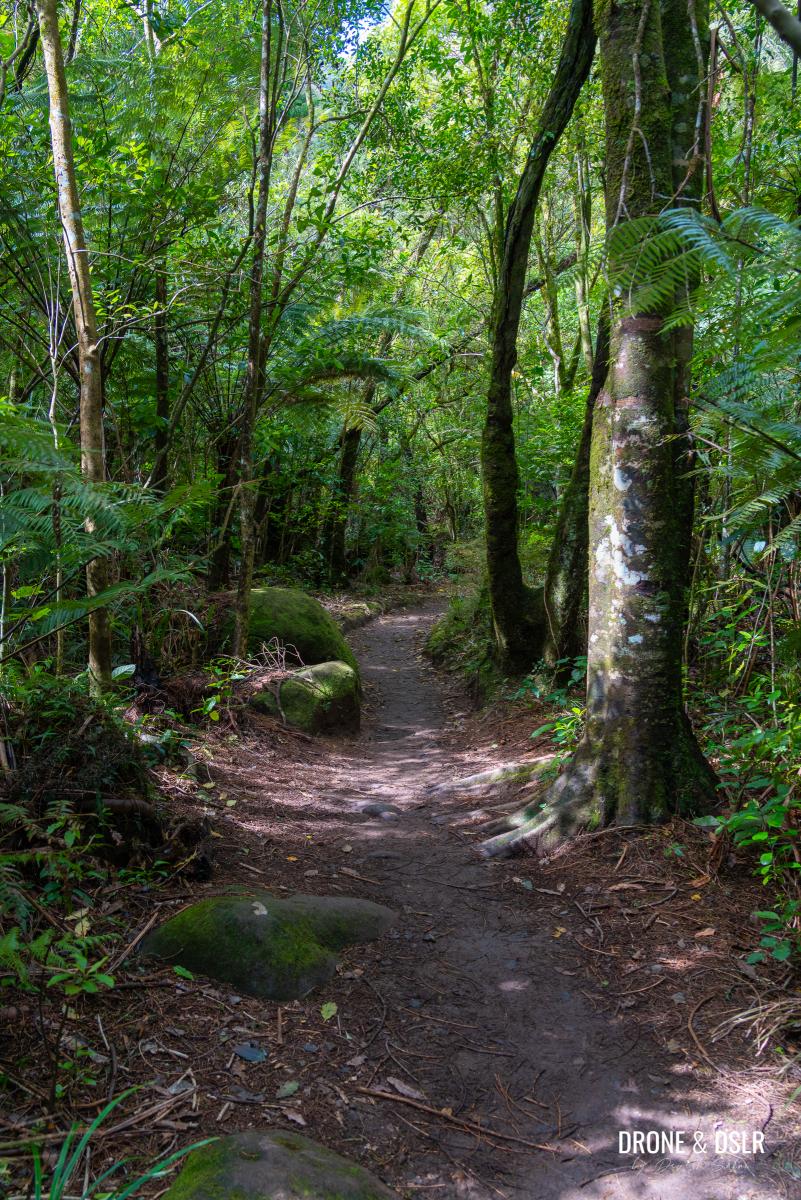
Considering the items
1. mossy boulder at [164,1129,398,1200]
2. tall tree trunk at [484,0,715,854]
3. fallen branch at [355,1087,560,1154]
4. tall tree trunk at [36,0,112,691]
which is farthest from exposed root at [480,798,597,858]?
tall tree trunk at [36,0,112,691]

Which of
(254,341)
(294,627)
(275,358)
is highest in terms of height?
(275,358)

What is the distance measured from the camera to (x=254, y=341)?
20.7 feet

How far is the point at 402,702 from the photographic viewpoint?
29.2ft

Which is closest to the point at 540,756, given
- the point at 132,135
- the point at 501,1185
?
the point at 501,1185

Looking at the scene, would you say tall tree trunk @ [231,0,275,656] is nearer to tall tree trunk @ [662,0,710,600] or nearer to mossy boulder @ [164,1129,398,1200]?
tall tree trunk @ [662,0,710,600]

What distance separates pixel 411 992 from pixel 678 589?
2302mm

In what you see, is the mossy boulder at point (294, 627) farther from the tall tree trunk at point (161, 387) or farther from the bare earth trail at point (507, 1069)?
the bare earth trail at point (507, 1069)

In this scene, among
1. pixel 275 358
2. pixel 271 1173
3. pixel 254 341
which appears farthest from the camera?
pixel 275 358

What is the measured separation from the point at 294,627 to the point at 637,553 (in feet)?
15.7

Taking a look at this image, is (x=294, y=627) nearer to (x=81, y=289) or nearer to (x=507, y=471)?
(x=507, y=471)

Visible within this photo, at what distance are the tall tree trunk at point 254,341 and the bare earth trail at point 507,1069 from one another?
311 cm

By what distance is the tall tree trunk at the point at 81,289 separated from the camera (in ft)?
12.7

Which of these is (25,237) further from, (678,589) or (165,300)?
(678,589)

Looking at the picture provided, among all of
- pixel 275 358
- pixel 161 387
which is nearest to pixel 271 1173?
pixel 161 387
